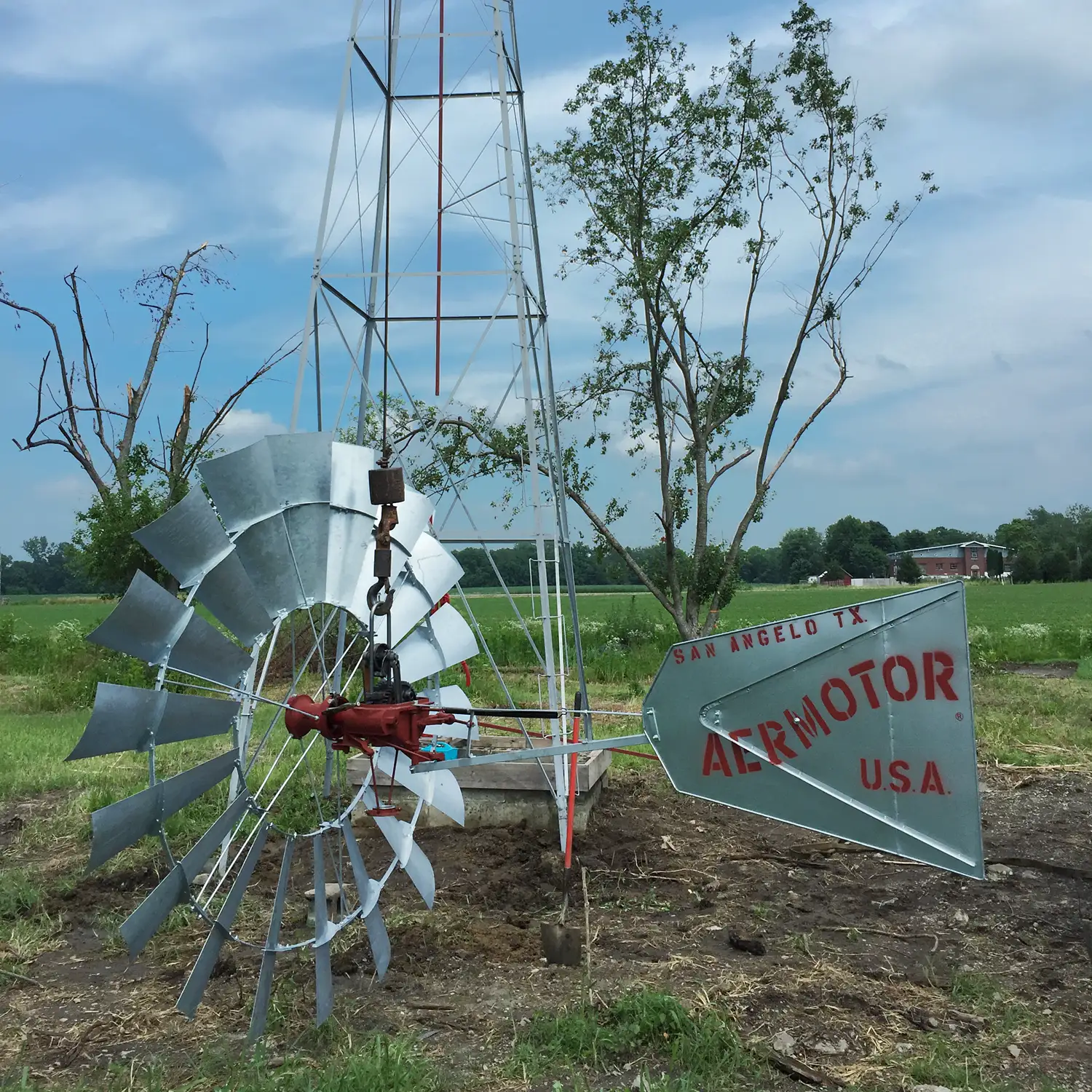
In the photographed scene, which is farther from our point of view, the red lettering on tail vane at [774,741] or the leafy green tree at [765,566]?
the leafy green tree at [765,566]

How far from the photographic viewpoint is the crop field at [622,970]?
13.4 feet

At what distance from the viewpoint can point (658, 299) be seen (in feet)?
49.5

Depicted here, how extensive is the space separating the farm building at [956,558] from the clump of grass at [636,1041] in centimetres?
7466

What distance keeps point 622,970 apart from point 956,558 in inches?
3509

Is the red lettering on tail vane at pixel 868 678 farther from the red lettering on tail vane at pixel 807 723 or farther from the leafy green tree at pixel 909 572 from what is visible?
the leafy green tree at pixel 909 572

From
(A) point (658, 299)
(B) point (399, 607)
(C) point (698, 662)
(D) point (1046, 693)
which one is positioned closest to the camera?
(C) point (698, 662)

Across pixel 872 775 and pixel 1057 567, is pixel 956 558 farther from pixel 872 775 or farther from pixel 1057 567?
pixel 872 775

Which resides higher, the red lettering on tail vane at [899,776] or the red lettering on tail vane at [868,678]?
the red lettering on tail vane at [868,678]

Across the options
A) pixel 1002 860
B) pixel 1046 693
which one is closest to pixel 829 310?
pixel 1046 693

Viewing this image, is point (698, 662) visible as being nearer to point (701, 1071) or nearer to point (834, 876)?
point (701, 1071)

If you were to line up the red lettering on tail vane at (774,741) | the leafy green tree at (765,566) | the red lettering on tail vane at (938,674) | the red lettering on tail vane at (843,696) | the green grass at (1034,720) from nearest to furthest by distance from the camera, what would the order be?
the red lettering on tail vane at (938,674)
the red lettering on tail vane at (843,696)
the red lettering on tail vane at (774,741)
the green grass at (1034,720)
the leafy green tree at (765,566)

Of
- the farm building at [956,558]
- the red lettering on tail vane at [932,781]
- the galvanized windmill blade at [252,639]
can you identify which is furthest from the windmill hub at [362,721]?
the farm building at [956,558]

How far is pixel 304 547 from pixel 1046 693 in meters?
11.8

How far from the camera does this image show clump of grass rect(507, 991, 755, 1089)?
405cm
